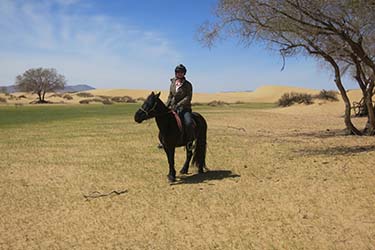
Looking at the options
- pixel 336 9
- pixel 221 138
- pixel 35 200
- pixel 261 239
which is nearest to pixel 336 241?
pixel 261 239

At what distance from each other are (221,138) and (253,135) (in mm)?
1776

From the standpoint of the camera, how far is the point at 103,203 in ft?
23.3

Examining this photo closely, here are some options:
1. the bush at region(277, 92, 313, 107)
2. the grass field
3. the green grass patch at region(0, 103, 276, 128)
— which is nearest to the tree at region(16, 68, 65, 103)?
the green grass patch at region(0, 103, 276, 128)

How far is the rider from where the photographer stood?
27.5 ft

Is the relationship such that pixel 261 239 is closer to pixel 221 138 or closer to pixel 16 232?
pixel 16 232

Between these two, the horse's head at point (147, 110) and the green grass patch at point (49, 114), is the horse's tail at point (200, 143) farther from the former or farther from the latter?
the green grass patch at point (49, 114)

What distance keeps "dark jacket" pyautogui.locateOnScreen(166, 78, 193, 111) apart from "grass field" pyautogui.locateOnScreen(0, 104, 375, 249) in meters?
1.63

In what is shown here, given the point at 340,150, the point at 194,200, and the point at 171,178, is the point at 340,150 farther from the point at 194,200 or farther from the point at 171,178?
the point at 194,200

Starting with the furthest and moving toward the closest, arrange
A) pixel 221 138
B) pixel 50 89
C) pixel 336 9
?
pixel 50 89 < pixel 221 138 < pixel 336 9

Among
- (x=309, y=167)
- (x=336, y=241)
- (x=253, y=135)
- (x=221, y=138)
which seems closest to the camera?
(x=336, y=241)

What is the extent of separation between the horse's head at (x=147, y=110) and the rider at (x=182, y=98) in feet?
2.19

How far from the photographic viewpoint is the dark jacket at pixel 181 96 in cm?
845

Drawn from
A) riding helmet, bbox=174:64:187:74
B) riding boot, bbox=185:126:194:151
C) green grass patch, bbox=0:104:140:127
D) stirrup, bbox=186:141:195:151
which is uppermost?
riding helmet, bbox=174:64:187:74

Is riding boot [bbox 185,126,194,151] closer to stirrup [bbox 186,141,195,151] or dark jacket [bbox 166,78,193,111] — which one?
stirrup [bbox 186,141,195,151]
